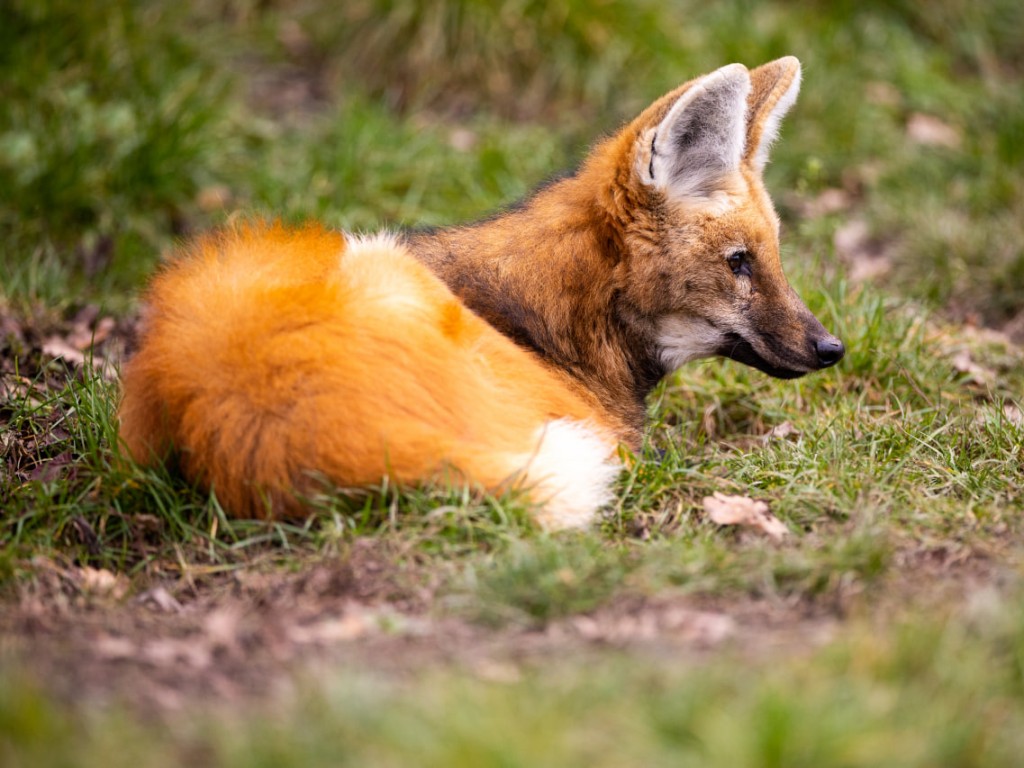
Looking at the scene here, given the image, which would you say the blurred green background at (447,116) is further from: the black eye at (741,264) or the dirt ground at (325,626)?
the dirt ground at (325,626)

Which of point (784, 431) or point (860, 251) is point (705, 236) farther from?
point (860, 251)

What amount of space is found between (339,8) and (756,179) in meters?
4.43

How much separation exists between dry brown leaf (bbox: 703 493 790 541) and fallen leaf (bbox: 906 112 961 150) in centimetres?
444

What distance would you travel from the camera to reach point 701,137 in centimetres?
371

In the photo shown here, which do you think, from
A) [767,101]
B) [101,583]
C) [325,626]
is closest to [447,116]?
[767,101]

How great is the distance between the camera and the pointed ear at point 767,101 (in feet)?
13.1

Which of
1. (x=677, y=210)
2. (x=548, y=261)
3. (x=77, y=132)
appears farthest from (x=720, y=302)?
(x=77, y=132)

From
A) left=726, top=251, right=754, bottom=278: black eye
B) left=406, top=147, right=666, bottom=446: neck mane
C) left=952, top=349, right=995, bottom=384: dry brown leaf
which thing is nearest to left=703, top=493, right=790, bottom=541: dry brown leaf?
left=406, top=147, right=666, bottom=446: neck mane

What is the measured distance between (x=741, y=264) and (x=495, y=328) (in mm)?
892

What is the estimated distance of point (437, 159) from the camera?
6.41 metres

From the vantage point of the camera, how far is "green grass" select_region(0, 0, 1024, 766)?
218cm

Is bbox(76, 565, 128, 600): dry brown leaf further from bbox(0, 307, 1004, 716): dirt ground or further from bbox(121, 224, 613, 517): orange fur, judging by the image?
bbox(121, 224, 613, 517): orange fur

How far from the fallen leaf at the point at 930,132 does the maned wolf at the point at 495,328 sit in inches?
132

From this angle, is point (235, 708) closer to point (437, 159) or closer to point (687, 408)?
point (687, 408)
